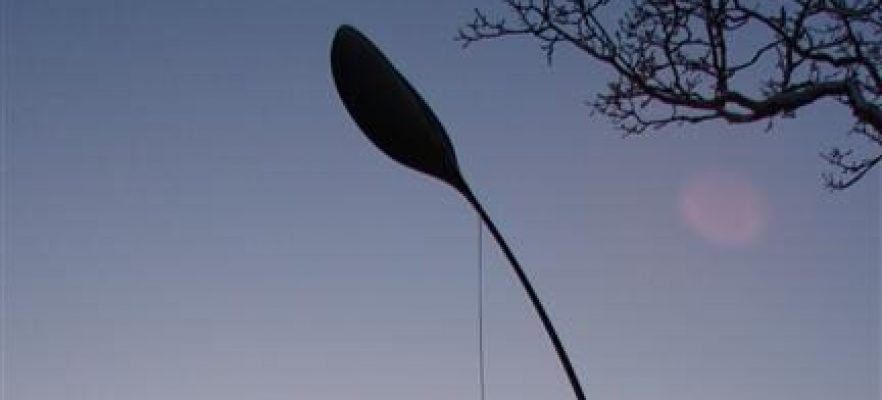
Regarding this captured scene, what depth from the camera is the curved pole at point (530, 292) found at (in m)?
3.90

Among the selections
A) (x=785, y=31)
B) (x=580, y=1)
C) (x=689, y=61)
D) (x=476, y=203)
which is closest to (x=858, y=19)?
(x=785, y=31)

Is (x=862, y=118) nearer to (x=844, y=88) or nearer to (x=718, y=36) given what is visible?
(x=844, y=88)

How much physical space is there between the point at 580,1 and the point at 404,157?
160 inches

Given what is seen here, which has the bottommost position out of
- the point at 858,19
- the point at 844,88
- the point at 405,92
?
the point at 405,92

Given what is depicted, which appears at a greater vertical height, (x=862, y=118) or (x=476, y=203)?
(x=862, y=118)

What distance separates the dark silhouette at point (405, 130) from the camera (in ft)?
13.0

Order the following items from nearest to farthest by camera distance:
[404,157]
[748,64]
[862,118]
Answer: [404,157] → [862,118] → [748,64]

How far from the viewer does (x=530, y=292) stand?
13.0 feet

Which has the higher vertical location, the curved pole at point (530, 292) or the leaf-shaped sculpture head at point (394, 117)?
the leaf-shaped sculpture head at point (394, 117)

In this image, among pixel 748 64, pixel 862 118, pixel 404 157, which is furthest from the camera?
pixel 748 64

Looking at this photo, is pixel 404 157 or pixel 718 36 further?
pixel 718 36

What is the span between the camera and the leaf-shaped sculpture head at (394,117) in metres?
3.95

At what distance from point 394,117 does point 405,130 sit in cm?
6

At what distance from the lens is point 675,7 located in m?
7.53
